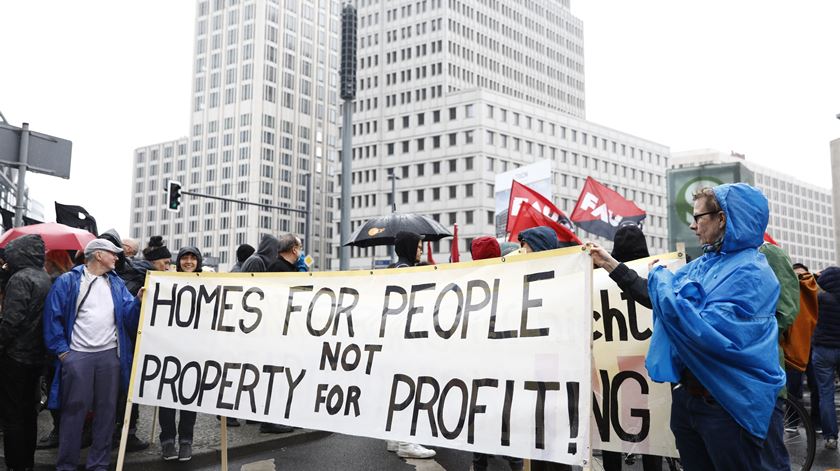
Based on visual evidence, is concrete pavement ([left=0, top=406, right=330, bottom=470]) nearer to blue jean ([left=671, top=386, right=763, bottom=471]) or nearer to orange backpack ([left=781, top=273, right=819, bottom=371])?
blue jean ([left=671, top=386, right=763, bottom=471])

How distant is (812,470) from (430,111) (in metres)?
85.4

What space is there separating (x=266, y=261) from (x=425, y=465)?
2960mm

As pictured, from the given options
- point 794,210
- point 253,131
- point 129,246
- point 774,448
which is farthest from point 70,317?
point 794,210

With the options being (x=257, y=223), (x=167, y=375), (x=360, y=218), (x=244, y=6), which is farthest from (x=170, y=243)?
(x=167, y=375)

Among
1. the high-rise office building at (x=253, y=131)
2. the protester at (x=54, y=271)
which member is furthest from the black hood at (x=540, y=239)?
the high-rise office building at (x=253, y=131)

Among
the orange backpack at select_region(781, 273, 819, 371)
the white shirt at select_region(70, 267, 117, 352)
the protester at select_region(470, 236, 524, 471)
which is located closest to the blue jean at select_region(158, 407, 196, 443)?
the white shirt at select_region(70, 267, 117, 352)

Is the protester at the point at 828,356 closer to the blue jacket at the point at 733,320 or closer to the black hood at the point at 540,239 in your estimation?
the black hood at the point at 540,239

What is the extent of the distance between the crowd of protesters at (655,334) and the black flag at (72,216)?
3.00m

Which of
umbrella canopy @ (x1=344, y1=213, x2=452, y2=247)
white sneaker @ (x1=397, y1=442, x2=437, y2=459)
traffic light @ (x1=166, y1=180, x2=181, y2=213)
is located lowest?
white sneaker @ (x1=397, y1=442, x2=437, y2=459)

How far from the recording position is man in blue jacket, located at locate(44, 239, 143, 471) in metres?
5.30

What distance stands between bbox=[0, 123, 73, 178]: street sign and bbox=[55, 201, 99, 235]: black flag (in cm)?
57

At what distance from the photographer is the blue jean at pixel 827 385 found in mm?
7016

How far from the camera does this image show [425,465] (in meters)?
6.21

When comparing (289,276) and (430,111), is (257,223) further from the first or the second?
(289,276)
